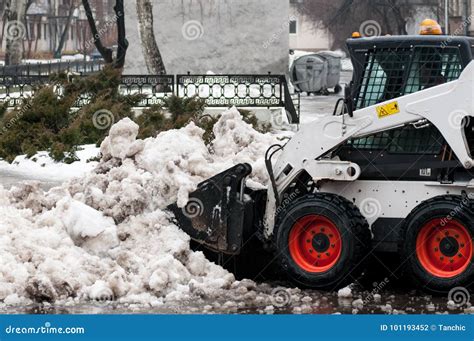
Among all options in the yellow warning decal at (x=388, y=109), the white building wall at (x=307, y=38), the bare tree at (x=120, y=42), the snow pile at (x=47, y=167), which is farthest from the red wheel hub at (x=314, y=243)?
the white building wall at (x=307, y=38)

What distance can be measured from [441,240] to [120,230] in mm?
3124

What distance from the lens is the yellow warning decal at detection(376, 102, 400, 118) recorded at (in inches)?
452

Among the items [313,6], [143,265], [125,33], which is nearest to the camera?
[143,265]

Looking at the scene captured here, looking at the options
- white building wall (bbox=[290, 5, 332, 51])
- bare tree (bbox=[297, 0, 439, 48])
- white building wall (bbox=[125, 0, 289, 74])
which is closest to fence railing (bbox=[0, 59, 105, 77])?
white building wall (bbox=[125, 0, 289, 74])

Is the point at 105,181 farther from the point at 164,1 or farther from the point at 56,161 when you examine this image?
the point at 164,1

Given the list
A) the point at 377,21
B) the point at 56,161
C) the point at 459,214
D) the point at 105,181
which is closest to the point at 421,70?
the point at 459,214

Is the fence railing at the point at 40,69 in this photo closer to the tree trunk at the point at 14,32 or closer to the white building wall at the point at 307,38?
the tree trunk at the point at 14,32

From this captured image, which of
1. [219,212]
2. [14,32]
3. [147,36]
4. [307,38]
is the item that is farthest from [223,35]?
[307,38]

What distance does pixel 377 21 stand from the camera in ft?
250

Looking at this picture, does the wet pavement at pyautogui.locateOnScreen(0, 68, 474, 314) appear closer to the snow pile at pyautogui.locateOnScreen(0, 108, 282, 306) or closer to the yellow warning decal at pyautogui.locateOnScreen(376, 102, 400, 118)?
the snow pile at pyautogui.locateOnScreen(0, 108, 282, 306)

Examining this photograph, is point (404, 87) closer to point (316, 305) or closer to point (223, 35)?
point (316, 305)

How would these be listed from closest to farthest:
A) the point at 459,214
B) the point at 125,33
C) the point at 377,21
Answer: the point at 459,214 → the point at 125,33 → the point at 377,21

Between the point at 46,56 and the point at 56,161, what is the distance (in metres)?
68.4

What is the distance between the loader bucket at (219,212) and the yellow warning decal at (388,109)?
1.39m
